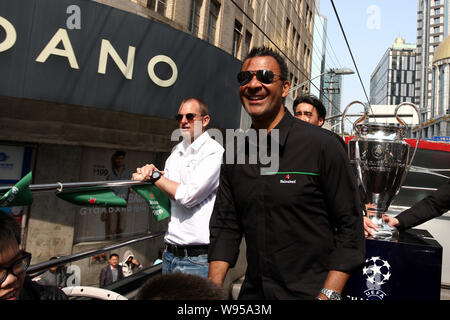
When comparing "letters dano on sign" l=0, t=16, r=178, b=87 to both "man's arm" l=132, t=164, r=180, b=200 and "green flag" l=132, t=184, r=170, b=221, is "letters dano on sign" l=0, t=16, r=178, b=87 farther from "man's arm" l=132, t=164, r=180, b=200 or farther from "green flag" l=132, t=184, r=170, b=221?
"man's arm" l=132, t=164, r=180, b=200

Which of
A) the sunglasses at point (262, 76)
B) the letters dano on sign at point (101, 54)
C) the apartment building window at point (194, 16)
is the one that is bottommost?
the sunglasses at point (262, 76)

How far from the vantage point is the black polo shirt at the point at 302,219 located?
4.86 feet

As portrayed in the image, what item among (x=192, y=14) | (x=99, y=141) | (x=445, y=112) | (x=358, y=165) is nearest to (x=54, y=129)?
(x=99, y=141)

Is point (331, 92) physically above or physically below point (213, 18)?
above

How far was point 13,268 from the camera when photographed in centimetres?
143

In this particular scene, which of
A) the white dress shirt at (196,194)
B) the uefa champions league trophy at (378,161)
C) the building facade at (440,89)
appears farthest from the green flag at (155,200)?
the building facade at (440,89)

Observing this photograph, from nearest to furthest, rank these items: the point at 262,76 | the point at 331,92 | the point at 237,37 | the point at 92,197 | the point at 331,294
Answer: the point at 331,294 < the point at 262,76 < the point at 92,197 < the point at 237,37 < the point at 331,92

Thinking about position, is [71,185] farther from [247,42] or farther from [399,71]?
[399,71]

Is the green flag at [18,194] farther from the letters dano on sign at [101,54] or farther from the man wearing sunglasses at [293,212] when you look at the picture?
the letters dano on sign at [101,54]

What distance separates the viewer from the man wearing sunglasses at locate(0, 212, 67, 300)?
4.60 feet

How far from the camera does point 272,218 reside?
157 centimetres

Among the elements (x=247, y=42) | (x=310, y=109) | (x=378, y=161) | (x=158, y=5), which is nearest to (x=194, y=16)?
(x=158, y=5)

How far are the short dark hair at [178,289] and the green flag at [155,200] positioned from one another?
6.55ft

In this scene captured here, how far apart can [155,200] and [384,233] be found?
1974 millimetres
